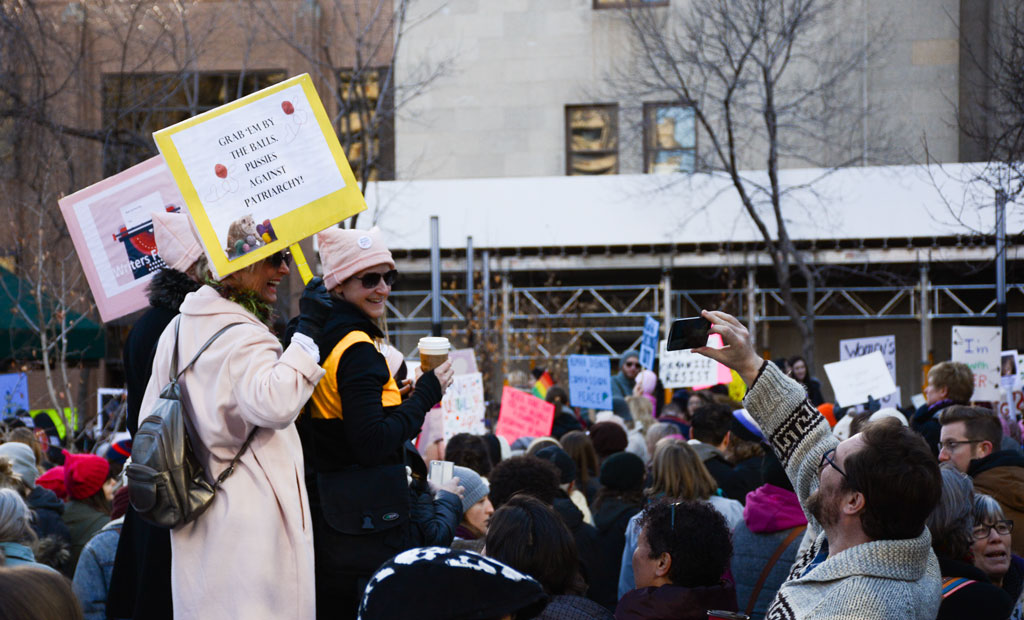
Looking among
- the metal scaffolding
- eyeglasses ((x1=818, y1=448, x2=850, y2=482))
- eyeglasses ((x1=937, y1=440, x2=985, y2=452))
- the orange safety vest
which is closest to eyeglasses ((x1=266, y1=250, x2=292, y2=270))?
the orange safety vest

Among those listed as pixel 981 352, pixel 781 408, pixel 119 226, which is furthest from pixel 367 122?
pixel 781 408

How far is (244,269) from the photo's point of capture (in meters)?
3.98

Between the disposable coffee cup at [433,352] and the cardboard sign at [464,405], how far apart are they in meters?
6.11

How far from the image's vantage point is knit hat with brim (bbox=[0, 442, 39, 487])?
659 cm

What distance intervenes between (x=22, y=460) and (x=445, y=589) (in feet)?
17.5

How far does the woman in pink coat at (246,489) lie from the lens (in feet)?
11.9

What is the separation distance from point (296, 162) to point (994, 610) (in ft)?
9.26

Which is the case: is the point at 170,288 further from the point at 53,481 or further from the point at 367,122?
the point at 367,122

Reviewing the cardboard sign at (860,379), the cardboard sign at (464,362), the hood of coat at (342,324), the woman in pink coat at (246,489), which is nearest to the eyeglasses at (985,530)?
the hood of coat at (342,324)

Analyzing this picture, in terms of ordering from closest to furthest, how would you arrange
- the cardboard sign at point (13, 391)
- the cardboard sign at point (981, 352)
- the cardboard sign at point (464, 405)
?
1. the cardboard sign at point (464, 405)
2. the cardboard sign at point (981, 352)
3. the cardboard sign at point (13, 391)

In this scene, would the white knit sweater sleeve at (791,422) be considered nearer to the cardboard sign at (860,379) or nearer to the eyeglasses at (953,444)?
the eyeglasses at (953,444)

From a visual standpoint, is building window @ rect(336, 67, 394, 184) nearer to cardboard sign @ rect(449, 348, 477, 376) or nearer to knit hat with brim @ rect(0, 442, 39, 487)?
cardboard sign @ rect(449, 348, 477, 376)

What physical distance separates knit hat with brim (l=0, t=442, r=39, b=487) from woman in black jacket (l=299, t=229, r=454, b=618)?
3323 millimetres

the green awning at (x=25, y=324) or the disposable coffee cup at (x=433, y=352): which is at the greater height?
the disposable coffee cup at (x=433, y=352)
